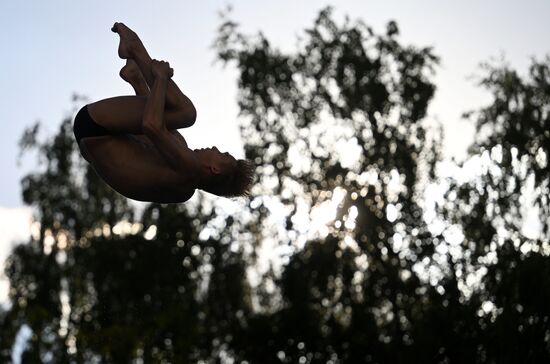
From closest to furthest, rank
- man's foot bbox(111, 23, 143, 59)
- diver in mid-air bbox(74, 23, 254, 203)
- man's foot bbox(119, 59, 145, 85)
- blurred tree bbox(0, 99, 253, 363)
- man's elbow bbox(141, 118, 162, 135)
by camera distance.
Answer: man's elbow bbox(141, 118, 162, 135)
diver in mid-air bbox(74, 23, 254, 203)
man's foot bbox(111, 23, 143, 59)
man's foot bbox(119, 59, 145, 85)
blurred tree bbox(0, 99, 253, 363)

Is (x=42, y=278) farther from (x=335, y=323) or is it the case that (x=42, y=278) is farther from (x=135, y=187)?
(x=135, y=187)

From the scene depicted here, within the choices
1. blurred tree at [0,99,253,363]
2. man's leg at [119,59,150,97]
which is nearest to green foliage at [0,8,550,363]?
blurred tree at [0,99,253,363]

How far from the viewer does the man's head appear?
196 inches

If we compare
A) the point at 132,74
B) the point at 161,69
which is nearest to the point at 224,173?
the point at 161,69

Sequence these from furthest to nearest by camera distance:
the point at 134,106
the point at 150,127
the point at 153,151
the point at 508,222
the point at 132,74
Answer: the point at 508,222 < the point at 132,74 < the point at 153,151 < the point at 134,106 < the point at 150,127

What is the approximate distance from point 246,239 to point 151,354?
3798mm

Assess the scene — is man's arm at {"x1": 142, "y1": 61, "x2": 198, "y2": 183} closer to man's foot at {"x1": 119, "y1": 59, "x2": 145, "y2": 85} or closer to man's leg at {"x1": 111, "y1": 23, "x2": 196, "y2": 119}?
man's leg at {"x1": 111, "y1": 23, "x2": 196, "y2": 119}

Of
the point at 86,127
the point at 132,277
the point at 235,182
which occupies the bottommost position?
the point at 235,182

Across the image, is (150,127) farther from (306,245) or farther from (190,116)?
(306,245)

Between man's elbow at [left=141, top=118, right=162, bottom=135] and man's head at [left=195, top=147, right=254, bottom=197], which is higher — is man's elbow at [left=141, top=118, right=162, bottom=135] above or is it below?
above

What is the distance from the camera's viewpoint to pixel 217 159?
501 cm

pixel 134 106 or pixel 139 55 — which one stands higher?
pixel 139 55

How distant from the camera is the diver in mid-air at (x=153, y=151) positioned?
493cm

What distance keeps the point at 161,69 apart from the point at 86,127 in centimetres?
48
